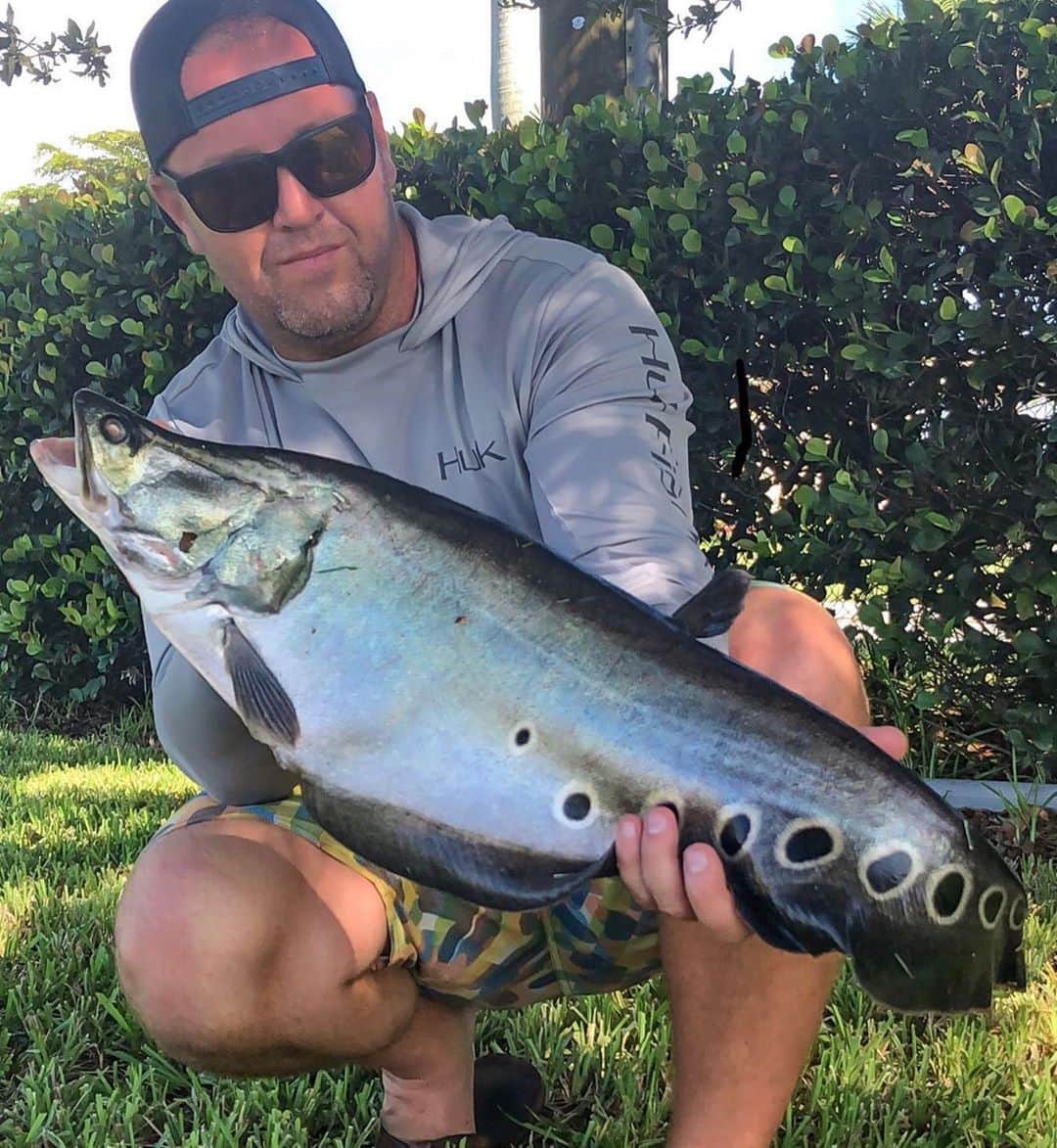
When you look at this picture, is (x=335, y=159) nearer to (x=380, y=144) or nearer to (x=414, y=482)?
(x=380, y=144)

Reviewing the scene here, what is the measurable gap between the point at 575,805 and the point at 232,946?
28.0 inches

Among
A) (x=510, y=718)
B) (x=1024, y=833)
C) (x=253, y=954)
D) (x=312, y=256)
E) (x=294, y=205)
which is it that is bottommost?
(x=1024, y=833)

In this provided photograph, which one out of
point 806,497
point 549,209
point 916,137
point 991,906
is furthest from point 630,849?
point 549,209

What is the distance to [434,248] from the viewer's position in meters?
2.39

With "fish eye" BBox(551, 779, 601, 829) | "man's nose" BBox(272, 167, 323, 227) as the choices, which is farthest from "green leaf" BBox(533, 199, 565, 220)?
"fish eye" BBox(551, 779, 601, 829)

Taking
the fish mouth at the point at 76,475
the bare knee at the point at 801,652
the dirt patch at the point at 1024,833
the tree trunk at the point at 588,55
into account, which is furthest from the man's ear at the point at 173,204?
the tree trunk at the point at 588,55

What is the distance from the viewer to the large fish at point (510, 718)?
4.49 feet

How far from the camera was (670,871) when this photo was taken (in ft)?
4.61

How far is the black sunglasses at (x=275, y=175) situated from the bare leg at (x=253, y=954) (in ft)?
3.81

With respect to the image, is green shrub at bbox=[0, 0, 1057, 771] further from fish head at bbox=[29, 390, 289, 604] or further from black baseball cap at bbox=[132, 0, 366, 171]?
fish head at bbox=[29, 390, 289, 604]

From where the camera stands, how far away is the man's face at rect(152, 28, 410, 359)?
214 centimetres

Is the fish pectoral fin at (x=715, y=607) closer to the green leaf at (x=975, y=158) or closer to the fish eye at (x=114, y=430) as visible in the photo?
the fish eye at (x=114, y=430)

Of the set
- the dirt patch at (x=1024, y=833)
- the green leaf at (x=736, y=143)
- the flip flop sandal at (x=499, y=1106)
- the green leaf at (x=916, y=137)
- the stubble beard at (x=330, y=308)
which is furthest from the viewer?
the green leaf at (x=736, y=143)

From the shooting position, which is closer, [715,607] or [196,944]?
[715,607]
